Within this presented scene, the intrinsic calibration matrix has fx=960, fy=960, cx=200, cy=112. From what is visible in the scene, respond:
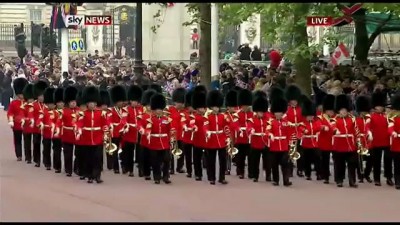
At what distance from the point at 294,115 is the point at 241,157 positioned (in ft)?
3.97

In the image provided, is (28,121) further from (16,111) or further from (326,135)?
(326,135)

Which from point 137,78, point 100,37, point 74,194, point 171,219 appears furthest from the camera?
point 100,37

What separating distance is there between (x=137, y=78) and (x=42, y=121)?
20.9ft

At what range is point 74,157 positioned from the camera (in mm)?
17234

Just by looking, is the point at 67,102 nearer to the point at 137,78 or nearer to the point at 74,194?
the point at 74,194

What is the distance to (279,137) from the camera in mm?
15570

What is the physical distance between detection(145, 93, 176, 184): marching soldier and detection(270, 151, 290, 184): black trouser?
5.65 ft

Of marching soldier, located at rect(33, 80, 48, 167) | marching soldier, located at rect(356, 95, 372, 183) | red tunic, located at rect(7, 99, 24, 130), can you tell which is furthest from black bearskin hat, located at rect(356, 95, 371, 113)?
red tunic, located at rect(7, 99, 24, 130)

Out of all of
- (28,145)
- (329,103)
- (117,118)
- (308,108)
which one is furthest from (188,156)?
(28,145)

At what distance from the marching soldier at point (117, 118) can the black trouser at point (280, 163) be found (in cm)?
298

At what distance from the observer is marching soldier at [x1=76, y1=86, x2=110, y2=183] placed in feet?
51.8

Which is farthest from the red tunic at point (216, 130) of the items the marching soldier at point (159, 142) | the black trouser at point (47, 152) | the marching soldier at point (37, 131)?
the marching soldier at point (37, 131)

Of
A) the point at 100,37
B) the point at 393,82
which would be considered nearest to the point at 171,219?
the point at 393,82

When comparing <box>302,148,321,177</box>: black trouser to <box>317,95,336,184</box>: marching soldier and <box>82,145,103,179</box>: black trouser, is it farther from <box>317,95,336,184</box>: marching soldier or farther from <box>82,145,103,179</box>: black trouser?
<box>82,145,103,179</box>: black trouser
